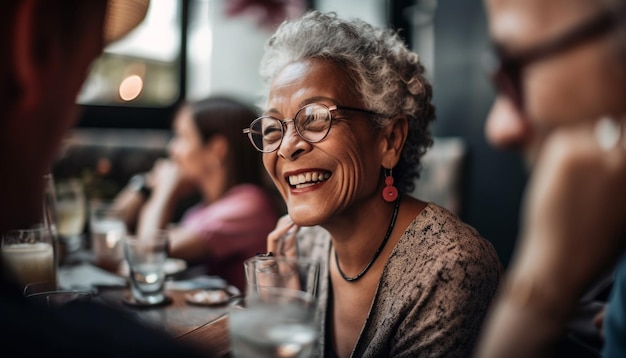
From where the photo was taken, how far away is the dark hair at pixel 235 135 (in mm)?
2604

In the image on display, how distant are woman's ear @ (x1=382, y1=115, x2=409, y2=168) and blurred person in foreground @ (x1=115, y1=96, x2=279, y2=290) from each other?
80 centimetres

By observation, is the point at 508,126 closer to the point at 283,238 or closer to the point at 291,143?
the point at 291,143

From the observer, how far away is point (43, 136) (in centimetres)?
70

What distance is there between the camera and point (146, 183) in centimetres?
340

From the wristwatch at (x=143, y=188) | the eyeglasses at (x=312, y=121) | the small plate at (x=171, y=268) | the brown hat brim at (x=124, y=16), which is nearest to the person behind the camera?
the eyeglasses at (x=312, y=121)

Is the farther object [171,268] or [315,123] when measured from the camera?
[171,268]

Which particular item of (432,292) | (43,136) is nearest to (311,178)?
(432,292)

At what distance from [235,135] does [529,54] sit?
2135mm

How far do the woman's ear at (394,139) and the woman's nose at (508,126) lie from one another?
0.76m

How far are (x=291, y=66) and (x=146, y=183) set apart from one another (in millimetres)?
2292

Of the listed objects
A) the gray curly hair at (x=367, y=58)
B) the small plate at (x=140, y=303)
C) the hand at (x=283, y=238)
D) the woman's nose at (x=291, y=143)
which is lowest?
the small plate at (x=140, y=303)

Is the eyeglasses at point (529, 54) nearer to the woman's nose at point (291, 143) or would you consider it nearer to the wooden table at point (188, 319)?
the woman's nose at point (291, 143)

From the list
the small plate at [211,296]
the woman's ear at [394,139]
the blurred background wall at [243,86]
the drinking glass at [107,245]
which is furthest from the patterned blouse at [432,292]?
the blurred background wall at [243,86]

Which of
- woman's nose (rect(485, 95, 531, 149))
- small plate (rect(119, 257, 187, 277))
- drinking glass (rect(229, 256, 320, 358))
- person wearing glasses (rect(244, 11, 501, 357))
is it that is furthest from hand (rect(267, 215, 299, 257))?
woman's nose (rect(485, 95, 531, 149))
